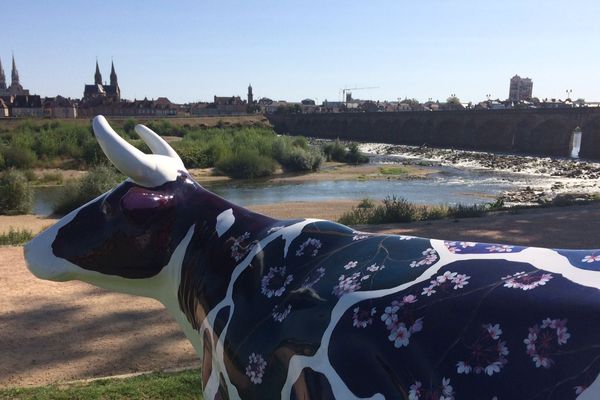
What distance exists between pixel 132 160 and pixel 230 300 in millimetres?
874

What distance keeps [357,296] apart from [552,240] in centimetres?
1237

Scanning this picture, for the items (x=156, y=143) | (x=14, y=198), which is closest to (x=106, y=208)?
(x=156, y=143)

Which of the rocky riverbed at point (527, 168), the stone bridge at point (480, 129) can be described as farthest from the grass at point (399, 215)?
the stone bridge at point (480, 129)

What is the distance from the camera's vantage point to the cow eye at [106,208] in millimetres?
2836

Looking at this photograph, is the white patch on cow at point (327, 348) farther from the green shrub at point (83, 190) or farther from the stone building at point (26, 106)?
the stone building at point (26, 106)

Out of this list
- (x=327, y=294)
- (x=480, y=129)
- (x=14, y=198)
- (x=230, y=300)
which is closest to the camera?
Result: (x=327, y=294)

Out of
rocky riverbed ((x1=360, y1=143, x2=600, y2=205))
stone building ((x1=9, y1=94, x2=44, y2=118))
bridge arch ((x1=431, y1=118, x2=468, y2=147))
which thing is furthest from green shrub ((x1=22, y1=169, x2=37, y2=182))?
stone building ((x1=9, y1=94, x2=44, y2=118))

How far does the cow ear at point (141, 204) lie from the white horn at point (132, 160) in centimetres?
6

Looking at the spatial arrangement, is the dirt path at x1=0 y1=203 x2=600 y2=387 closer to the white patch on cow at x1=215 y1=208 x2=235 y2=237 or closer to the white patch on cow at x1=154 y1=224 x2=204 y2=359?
the white patch on cow at x1=154 y1=224 x2=204 y2=359

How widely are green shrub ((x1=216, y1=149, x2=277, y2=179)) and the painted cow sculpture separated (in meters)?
42.2

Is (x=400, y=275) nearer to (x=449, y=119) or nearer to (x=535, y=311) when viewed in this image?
(x=535, y=311)

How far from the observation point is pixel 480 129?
245ft

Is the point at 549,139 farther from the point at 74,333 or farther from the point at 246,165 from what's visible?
the point at 74,333

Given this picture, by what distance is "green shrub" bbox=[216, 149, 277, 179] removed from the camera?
45469 millimetres
